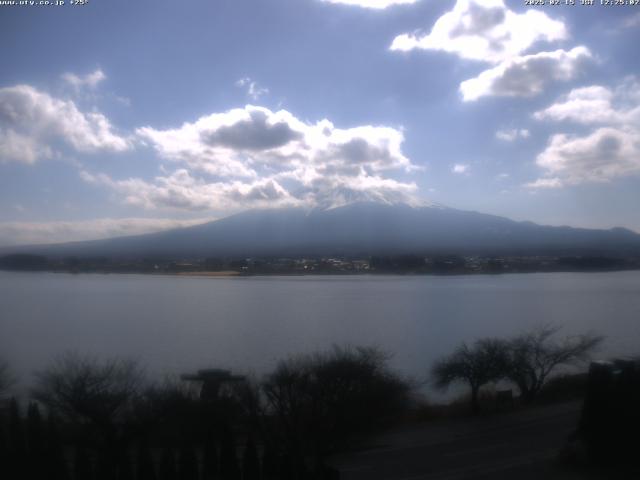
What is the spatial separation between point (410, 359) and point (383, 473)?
6.52m

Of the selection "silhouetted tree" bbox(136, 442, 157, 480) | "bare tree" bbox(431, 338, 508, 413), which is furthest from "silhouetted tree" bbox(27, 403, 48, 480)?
"bare tree" bbox(431, 338, 508, 413)

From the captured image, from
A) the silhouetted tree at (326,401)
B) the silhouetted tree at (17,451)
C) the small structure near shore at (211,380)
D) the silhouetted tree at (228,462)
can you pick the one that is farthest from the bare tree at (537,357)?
the silhouetted tree at (17,451)

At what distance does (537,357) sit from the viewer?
1059 cm

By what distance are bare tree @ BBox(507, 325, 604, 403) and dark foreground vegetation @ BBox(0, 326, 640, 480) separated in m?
0.49

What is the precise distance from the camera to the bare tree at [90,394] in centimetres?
591

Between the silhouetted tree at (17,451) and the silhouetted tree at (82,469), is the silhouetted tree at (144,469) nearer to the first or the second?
the silhouetted tree at (82,469)

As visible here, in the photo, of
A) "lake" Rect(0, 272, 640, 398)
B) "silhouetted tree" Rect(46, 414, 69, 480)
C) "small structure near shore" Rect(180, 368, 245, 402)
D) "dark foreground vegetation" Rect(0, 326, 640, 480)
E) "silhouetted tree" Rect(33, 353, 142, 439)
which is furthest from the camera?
"lake" Rect(0, 272, 640, 398)

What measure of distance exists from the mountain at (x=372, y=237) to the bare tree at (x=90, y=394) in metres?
44.0

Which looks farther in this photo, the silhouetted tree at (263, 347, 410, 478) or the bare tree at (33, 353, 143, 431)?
the silhouetted tree at (263, 347, 410, 478)

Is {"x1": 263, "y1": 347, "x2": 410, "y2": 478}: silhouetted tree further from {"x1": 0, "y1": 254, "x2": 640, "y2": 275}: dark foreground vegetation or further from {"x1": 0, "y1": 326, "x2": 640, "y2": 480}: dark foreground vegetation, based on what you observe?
{"x1": 0, "y1": 254, "x2": 640, "y2": 275}: dark foreground vegetation

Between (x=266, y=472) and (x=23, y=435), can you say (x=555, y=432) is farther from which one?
(x=23, y=435)

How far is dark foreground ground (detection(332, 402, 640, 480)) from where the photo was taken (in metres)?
5.25

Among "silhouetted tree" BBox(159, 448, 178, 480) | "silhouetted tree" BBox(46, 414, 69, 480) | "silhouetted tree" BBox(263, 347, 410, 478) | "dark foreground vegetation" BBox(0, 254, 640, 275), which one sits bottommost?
"silhouetted tree" BBox(263, 347, 410, 478)

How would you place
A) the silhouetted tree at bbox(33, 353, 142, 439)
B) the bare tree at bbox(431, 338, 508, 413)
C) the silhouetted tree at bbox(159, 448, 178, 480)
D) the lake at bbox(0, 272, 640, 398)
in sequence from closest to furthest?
the silhouetted tree at bbox(159, 448, 178, 480) < the silhouetted tree at bbox(33, 353, 142, 439) < the bare tree at bbox(431, 338, 508, 413) < the lake at bbox(0, 272, 640, 398)
